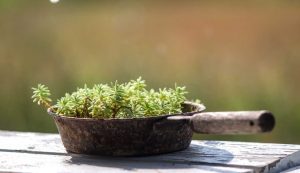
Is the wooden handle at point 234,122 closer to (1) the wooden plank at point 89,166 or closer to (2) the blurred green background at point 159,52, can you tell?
(1) the wooden plank at point 89,166

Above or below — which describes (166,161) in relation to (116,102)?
below

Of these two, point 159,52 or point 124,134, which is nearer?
point 124,134

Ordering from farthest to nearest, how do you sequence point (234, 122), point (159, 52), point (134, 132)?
point (159, 52) < point (134, 132) < point (234, 122)

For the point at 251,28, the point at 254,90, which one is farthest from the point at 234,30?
the point at 254,90

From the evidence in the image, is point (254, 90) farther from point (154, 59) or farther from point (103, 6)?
point (103, 6)

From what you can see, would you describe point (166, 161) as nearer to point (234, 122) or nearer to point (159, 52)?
point (234, 122)

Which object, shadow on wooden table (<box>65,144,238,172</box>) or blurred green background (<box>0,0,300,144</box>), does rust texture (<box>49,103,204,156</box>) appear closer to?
shadow on wooden table (<box>65,144,238,172</box>)

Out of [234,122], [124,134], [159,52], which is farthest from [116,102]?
[159,52]

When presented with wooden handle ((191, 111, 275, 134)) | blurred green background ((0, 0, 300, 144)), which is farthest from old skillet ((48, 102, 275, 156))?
blurred green background ((0, 0, 300, 144))
